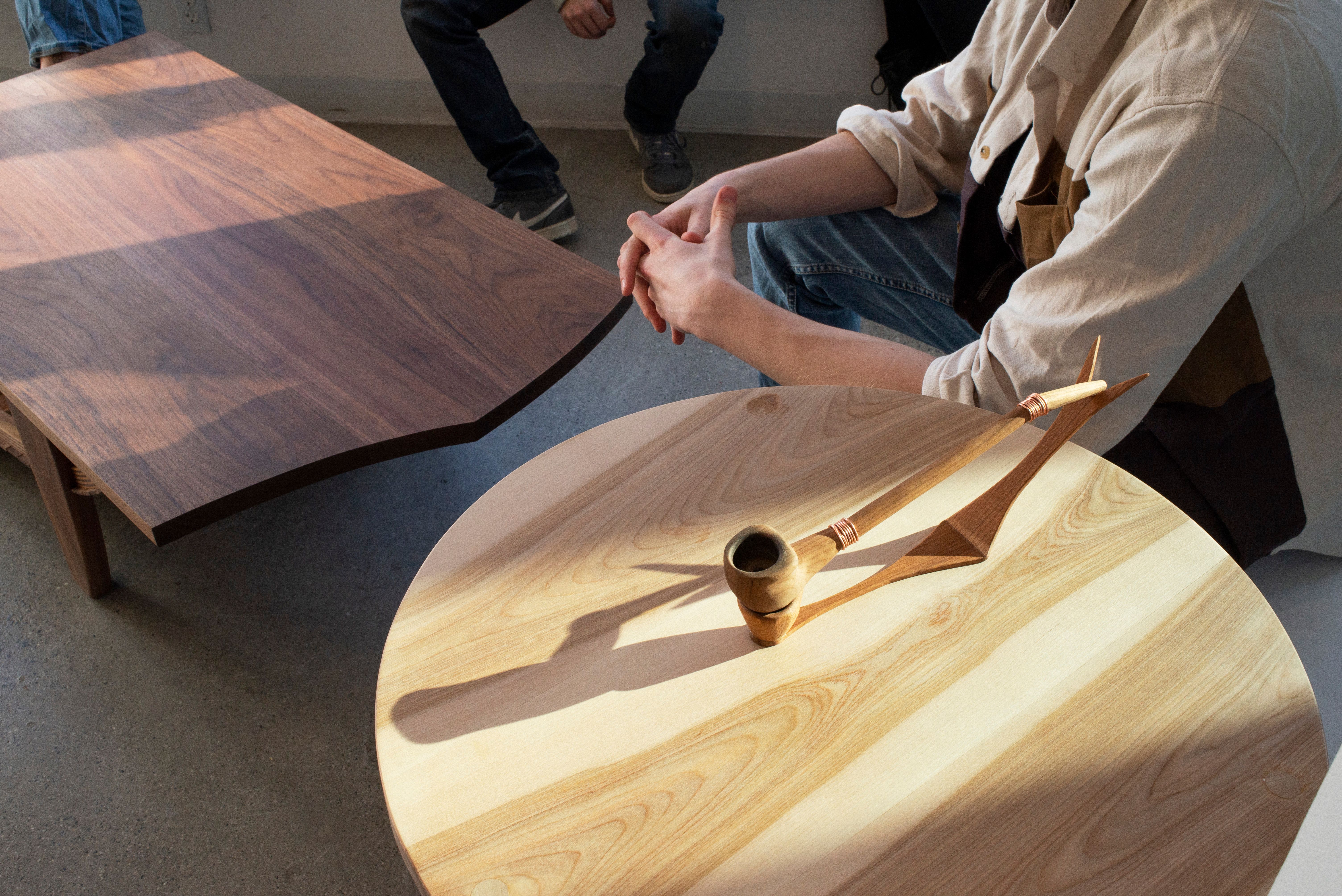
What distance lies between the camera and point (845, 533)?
0.63 m

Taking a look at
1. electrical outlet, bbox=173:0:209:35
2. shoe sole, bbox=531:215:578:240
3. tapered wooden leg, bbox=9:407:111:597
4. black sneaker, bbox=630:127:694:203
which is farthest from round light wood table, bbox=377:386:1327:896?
electrical outlet, bbox=173:0:209:35

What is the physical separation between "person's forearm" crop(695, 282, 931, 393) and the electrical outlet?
7.32 ft

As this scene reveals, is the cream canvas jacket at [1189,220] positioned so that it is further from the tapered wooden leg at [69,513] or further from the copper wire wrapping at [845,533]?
the tapered wooden leg at [69,513]

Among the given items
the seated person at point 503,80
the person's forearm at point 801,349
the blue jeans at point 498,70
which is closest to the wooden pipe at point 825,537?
the person's forearm at point 801,349

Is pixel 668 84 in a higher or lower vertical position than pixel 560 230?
higher

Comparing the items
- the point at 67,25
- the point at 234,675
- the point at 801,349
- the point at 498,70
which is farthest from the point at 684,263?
the point at 67,25

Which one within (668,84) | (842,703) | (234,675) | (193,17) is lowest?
(234,675)

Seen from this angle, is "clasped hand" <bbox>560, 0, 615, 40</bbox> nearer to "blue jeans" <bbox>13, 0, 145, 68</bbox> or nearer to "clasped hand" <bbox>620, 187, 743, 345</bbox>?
"blue jeans" <bbox>13, 0, 145, 68</bbox>

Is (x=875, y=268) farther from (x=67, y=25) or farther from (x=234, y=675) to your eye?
(x=67, y=25)

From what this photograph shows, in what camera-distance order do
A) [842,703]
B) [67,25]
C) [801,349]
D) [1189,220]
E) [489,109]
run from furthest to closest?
[489,109] < [67,25] < [801,349] < [1189,220] < [842,703]

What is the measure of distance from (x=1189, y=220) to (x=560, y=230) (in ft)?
5.32

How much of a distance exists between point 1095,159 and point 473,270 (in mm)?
780

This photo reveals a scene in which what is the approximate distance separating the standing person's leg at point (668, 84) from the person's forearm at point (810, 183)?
1.06 meters

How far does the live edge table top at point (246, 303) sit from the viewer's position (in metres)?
1.00
